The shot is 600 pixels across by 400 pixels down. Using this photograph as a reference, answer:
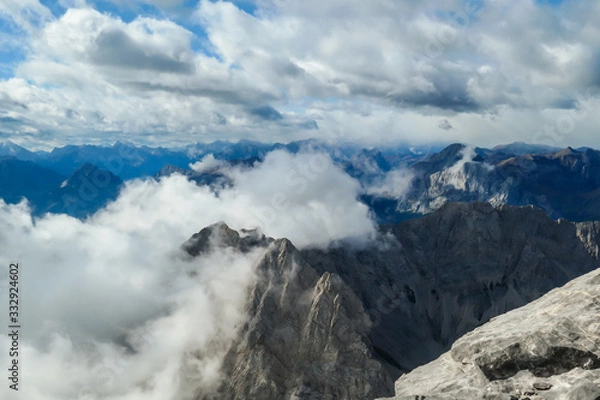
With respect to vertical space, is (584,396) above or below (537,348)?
below

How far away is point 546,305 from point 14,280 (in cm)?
17899

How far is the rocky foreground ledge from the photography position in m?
37.8

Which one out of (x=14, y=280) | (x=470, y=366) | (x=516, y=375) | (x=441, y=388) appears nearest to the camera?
(x=516, y=375)

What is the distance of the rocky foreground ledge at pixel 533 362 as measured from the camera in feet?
124

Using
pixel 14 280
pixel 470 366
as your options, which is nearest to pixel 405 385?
pixel 470 366

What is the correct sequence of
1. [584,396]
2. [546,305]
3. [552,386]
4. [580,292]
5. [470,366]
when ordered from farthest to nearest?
[546,305]
[580,292]
[470,366]
[552,386]
[584,396]

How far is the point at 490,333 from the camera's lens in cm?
5419

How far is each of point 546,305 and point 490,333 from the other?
36.0 ft

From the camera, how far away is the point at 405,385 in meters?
56.0

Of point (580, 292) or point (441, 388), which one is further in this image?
point (580, 292)

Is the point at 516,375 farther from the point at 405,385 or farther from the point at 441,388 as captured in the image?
the point at 405,385

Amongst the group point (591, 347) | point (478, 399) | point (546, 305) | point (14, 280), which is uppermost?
point (14, 280)

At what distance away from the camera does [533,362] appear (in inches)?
1628

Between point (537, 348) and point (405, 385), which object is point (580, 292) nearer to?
point (537, 348)
